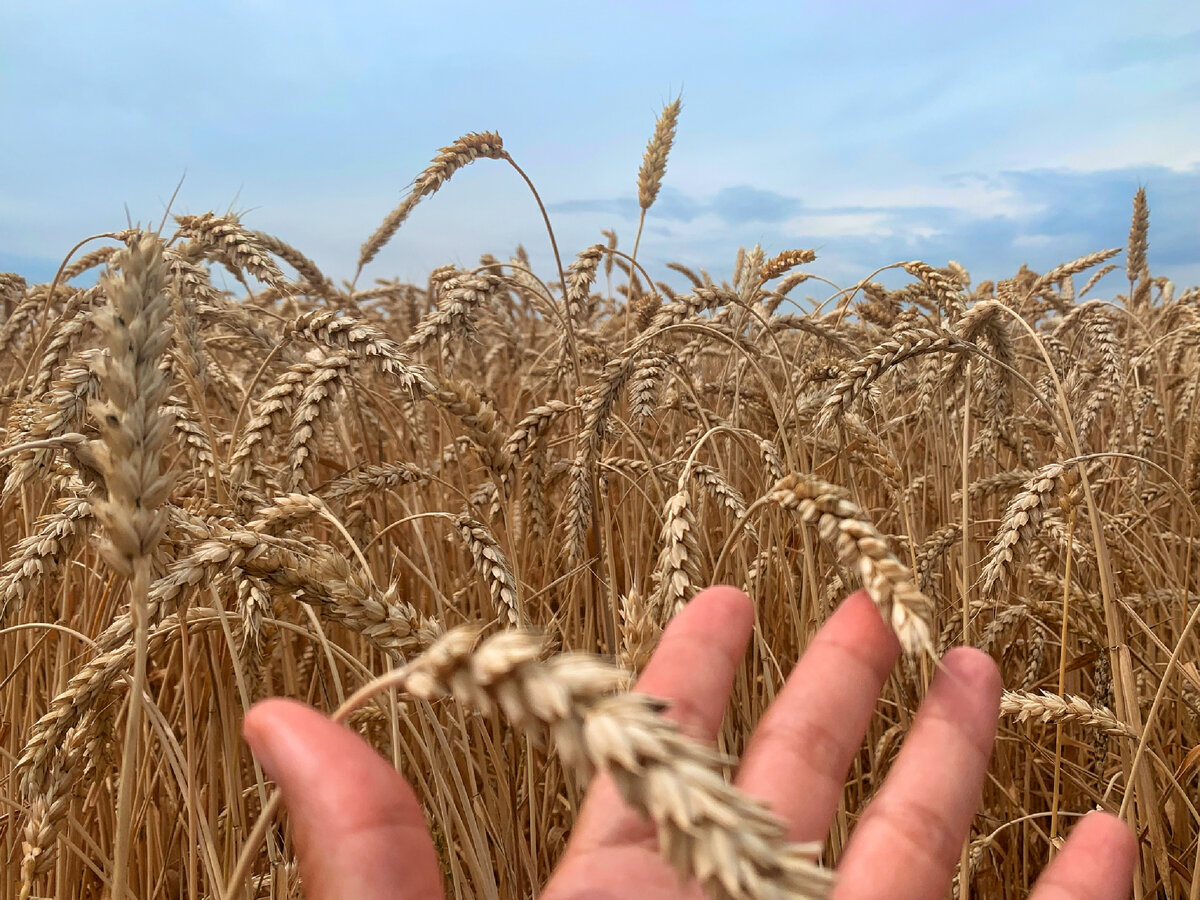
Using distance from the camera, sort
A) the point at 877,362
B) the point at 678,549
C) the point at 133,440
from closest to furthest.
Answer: the point at 133,440, the point at 678,549, the point at 877,362

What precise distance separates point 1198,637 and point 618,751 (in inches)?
94.6

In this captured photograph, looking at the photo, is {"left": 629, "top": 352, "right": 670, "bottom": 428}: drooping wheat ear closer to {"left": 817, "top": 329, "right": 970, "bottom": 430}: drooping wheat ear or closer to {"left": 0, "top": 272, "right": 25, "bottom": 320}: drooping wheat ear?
{"left": 817, "top": 329, "right": 970, "bottom": 430}: drooping wheat ear

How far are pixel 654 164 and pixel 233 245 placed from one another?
1.42 meters

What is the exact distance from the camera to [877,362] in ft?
4.83

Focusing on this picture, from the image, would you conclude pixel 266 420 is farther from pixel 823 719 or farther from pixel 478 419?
pixel 823 719

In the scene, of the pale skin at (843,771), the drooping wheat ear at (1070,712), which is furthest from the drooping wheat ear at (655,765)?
the drooping wheat ear at (1070,712)

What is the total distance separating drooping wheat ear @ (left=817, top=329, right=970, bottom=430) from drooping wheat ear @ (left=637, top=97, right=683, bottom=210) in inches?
56.2

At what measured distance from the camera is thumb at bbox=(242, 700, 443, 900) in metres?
0.66

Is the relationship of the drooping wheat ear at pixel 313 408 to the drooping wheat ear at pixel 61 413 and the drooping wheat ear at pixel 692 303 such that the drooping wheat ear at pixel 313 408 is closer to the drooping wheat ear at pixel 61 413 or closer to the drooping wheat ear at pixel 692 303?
the drooping wheat ear at pixel 61 413

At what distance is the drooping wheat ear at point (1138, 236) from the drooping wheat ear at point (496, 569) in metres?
4.76

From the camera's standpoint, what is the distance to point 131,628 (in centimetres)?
119

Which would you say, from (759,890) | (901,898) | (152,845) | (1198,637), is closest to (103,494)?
(152,845)

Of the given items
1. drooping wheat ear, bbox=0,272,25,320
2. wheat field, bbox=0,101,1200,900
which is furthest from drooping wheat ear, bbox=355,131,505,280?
drooping wheat ear, bbox=0,272,25,320

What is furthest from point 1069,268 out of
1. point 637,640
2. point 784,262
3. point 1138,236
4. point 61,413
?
point 61,413
